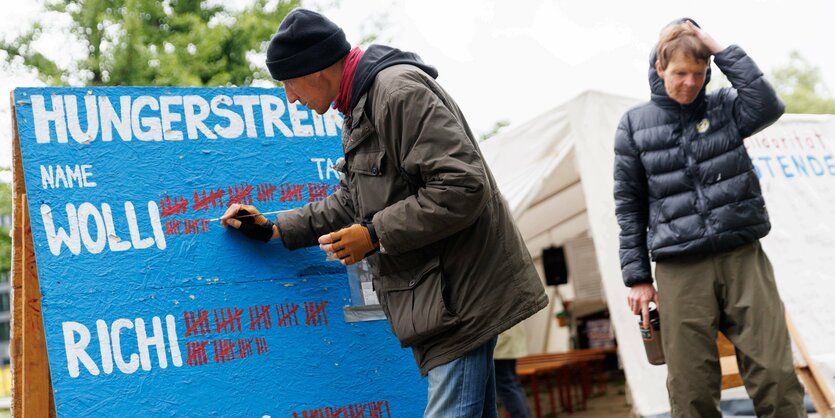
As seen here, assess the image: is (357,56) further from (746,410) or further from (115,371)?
(746,410)

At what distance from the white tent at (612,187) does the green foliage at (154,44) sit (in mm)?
4643

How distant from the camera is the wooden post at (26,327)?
3014mm

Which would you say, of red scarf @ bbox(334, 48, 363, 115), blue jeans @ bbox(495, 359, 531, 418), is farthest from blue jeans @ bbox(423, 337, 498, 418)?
blue jeans @ bbox(495, 359, 531, 418)

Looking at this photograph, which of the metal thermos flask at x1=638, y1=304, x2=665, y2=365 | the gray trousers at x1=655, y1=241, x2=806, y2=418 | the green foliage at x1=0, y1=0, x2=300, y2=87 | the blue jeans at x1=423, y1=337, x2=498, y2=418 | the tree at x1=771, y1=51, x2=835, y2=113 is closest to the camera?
the blue jeans at x1=423, y1=337, x2=498, y2=418

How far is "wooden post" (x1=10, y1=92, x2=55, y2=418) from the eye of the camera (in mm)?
3014

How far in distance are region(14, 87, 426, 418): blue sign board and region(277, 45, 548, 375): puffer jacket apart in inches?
23.3

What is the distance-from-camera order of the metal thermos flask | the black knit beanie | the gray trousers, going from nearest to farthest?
the black knit beanie < the gray trousers < the metal thermos flask

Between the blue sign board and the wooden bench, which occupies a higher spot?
the blue sign board

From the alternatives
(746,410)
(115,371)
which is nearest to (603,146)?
(746,410)

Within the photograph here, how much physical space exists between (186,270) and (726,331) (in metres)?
2.06

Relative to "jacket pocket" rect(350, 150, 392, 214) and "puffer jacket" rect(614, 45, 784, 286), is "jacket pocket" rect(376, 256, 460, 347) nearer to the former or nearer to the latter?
"jacket pocket" rect(350, 150, 392, 214)

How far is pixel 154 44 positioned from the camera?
1112 centimetres

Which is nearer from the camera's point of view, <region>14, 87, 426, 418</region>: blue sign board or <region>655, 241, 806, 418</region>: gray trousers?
<region>14, 87, 426, 418</region>: blue sign board

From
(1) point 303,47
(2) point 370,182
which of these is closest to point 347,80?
(1) point 303,47
